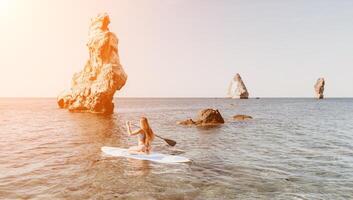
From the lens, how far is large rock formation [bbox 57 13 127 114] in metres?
62.2

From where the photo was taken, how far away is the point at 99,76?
64812 mm

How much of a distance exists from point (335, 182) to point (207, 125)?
90.8 feet

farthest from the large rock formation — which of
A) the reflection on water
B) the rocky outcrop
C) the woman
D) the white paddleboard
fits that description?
the woman

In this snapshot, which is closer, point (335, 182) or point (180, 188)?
point (180, 188)

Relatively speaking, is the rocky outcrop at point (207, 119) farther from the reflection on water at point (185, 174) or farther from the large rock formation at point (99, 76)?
the large rock formation at point (99, 76)

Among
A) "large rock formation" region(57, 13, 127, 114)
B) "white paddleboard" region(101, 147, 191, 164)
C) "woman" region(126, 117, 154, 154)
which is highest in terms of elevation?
"large rock formation" region(57, 13, 127, 114)

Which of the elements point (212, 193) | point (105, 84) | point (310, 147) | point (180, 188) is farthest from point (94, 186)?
point (105, 84)

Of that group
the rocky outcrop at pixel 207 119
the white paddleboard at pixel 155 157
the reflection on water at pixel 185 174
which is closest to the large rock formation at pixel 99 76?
the rocky outcrop at pixel 207 119

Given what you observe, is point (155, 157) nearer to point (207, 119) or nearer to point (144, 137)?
point (144, 137)

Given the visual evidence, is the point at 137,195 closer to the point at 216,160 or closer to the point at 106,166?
the point at 106,166

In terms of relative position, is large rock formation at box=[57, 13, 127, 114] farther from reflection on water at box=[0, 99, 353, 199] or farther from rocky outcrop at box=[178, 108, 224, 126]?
reflection on water at box=[0, 99, 353, 199]

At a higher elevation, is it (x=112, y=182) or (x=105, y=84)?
(x=105, y=84)

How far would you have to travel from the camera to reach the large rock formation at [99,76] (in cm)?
6222

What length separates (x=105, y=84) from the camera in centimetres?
6175
